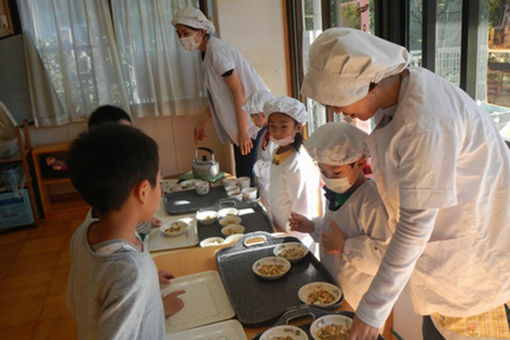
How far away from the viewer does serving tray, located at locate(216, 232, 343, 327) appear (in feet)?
3.81

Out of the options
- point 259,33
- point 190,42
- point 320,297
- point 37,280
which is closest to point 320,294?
point 320,297

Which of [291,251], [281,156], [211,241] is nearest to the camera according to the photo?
[291,251]

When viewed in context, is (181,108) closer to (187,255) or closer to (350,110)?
(187,255)

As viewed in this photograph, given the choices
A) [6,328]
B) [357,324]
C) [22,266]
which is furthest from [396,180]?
[22,266]

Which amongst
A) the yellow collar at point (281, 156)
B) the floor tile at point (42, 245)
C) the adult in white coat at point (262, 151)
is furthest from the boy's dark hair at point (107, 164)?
the floor tile at point (42, 245)

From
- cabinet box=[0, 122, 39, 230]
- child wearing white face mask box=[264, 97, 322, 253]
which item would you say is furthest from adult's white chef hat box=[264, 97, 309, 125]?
cabinet box=[0, 122, 39, 230]

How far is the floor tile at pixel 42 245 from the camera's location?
3350 millimetres

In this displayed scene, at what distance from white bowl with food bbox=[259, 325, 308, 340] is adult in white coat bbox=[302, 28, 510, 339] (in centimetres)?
14

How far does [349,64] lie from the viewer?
0.88 meters

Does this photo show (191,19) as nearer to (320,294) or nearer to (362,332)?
(320,294)

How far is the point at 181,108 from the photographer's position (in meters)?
4.13

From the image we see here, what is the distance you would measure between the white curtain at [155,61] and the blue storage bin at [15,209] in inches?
49.3

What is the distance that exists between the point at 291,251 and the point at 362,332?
53 cm

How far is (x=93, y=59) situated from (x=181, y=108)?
2.99ft
